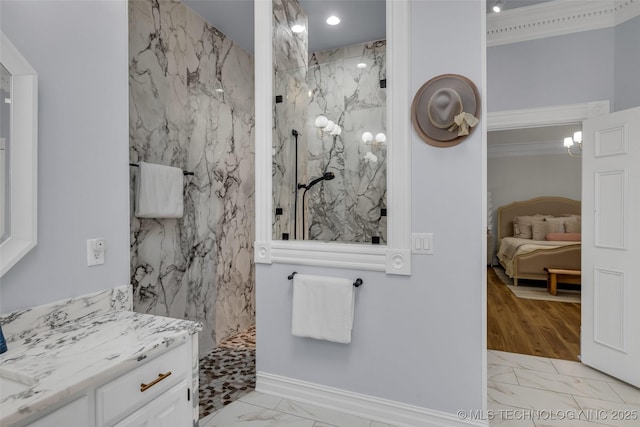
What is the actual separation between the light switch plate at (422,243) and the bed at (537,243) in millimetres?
4736

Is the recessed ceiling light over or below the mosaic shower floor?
over

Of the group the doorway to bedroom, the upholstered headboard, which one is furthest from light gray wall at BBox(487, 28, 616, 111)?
the upholstered headboard

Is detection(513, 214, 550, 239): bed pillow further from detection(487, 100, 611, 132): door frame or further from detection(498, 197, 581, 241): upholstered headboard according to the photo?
detection(487, 100, 611, 132): door frame

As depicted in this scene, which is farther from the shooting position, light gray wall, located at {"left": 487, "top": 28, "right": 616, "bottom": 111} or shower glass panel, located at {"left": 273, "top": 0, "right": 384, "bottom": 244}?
light gray wall, located at {"left": 487, "top": 28, "right": 616, "bottom": 111}

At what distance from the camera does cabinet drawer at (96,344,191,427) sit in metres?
1.01

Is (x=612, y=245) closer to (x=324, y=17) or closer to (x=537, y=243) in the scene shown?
(x=324, y=17)

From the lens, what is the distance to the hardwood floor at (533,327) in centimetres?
319

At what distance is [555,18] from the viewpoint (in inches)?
116

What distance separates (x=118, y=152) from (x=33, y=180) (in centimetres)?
42

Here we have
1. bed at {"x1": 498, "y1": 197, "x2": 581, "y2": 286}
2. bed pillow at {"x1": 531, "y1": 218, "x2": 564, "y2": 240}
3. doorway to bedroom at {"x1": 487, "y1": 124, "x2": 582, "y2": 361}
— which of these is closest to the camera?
doorway to bedroom at {"x1": 487, "y1": 124, "x2": 582, "y2": 361}

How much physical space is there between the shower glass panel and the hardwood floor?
7.16ft

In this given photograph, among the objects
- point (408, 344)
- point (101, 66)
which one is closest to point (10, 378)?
point (101, 66)

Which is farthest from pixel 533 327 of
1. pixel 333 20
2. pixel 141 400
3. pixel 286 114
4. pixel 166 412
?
pixel 141 400

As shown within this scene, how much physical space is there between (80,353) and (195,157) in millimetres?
A: 2087
